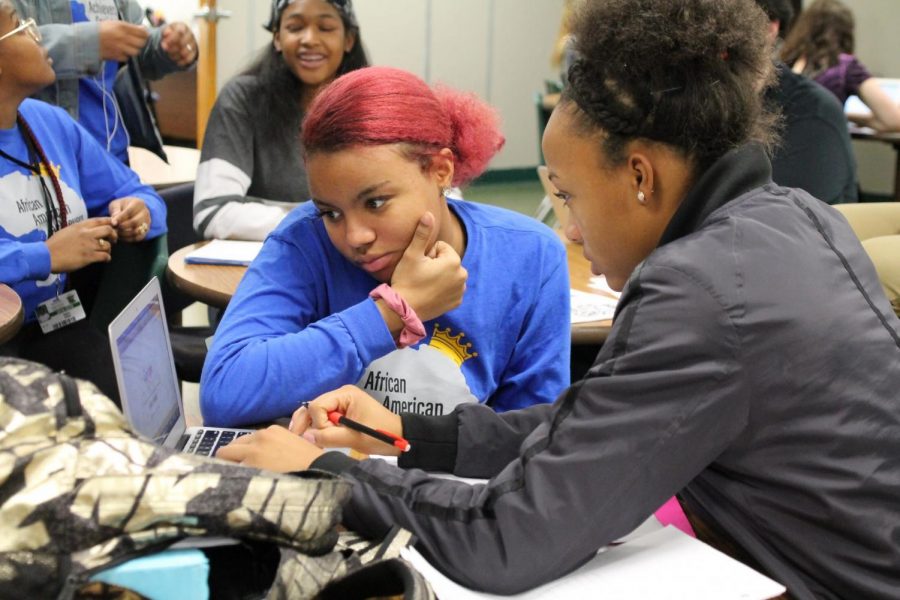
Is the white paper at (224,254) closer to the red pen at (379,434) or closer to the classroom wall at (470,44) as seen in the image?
the red pen at (379,434)

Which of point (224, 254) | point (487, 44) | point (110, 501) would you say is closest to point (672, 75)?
point (110, 501)

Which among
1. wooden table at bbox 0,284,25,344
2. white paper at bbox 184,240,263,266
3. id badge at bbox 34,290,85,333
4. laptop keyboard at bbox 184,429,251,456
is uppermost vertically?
laptop keyboard at bbox 184,429,251,456

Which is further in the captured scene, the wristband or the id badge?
the id badge

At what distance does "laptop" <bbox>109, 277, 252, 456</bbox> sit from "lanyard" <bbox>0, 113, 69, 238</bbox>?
1.10m

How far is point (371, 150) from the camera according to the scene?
1.39 m

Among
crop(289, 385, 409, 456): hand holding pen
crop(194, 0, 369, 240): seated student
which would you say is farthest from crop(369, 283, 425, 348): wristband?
crop(194, 0, 369, 240): seated student

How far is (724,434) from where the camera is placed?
947 mm

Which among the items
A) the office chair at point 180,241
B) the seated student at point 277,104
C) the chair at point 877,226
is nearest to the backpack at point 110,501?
the office chair at point 180,241

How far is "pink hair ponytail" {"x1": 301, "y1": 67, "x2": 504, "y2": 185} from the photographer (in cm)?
139

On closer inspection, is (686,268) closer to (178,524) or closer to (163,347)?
(178,524)

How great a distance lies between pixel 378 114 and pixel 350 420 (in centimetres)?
48

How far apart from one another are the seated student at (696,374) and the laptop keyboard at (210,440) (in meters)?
0.17

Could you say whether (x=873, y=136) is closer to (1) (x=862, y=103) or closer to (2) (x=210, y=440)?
(1) (x=862, y=103)

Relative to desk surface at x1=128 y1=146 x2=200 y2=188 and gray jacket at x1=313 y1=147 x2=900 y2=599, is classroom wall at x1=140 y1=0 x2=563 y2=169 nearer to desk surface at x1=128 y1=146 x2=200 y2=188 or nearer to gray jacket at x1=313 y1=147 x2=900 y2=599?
desk surface at x1=128 y1=146 x2=200 y2=188
